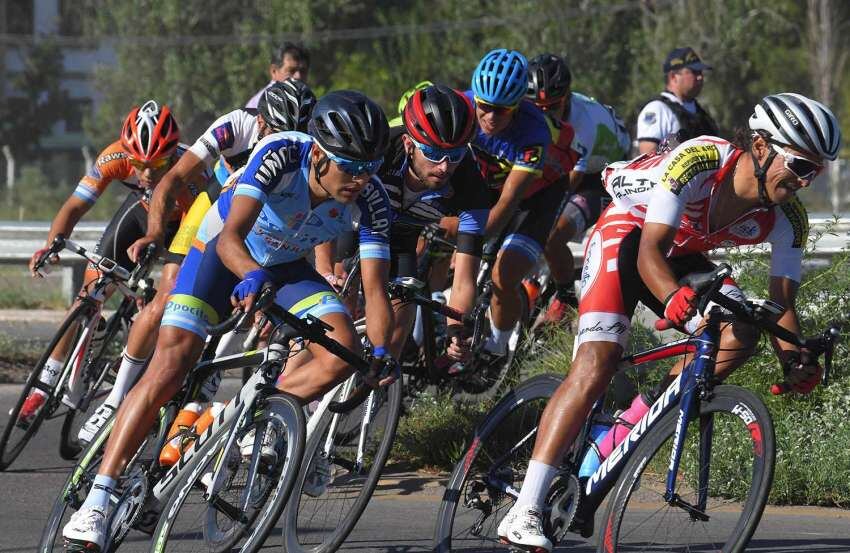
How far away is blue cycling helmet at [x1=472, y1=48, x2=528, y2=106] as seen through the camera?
299 inches

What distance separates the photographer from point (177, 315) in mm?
5586

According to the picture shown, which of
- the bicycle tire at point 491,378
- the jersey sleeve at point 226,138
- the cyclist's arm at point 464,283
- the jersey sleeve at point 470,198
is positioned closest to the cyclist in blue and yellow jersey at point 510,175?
the bicycle tire at point 491,378

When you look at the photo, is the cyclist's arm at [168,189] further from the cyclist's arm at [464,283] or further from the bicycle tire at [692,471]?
the bicycle tire at [692,471]

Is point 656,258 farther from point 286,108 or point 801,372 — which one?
point 286,108

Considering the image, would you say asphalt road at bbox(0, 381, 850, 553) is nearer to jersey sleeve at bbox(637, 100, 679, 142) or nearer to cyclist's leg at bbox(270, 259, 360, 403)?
cyclist's leg at bbox(270, 259, 360, 403)

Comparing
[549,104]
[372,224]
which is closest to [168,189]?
[372,224]

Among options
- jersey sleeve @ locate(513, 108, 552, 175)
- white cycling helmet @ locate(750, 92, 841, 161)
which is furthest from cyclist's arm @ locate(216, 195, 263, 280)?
jersey sleeve @ locate(513, 108, 552, 175)

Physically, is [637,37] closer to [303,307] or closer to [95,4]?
[95,4]

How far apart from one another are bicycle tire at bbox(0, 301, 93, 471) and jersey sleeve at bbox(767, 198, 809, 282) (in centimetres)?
408

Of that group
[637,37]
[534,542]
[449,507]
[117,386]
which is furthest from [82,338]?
Answer: [637,37]

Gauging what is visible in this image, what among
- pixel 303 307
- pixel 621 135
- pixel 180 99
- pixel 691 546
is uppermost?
pixel 180 99

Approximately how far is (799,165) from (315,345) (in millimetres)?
2091

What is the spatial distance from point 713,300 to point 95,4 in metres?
49.3

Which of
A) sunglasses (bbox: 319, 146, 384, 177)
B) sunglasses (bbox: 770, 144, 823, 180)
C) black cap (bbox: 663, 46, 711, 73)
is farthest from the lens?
black cap (bbox: 663, 46, 711, 73)
